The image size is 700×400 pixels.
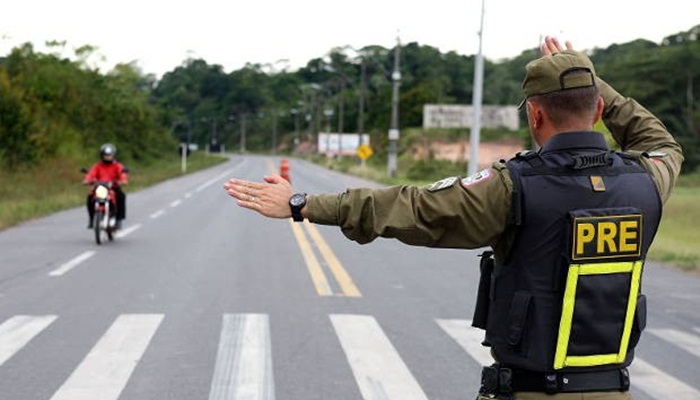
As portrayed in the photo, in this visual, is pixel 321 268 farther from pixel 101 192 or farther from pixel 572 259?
pixel 572 259

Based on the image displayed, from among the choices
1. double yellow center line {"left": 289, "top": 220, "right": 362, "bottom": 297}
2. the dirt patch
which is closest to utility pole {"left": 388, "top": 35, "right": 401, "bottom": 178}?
double yellow center line {"left": 289, "top": 220, "right": 362, "bottom": 297}

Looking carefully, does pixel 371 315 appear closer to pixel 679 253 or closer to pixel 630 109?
pixel 630 109

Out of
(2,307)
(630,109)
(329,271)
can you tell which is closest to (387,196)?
(630,109)

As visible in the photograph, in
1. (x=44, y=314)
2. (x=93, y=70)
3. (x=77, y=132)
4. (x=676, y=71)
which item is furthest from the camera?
(x=676, y=71)

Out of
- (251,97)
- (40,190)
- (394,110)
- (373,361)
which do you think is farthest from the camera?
(251,97)

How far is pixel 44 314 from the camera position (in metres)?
8.61

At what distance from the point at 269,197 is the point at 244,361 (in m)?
4.07

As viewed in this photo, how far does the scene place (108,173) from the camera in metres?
15.7

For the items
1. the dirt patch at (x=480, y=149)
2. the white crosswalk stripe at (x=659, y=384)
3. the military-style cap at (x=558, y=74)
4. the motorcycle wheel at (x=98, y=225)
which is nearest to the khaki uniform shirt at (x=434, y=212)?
the military-style cap at (x=558, y=74)

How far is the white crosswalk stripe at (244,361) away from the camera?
5953 mm

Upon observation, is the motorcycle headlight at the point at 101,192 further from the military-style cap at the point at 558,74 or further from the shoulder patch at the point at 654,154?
the military-style cap at the point at 558,74

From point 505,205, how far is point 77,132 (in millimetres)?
54150

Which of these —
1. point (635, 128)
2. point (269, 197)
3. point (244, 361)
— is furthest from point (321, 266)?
point (269, 197)

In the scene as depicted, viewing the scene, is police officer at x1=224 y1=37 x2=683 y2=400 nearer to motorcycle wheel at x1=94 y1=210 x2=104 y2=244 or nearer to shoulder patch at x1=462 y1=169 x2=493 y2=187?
shoulder patch at x1=462 y1=169 x2=493 y2=187
